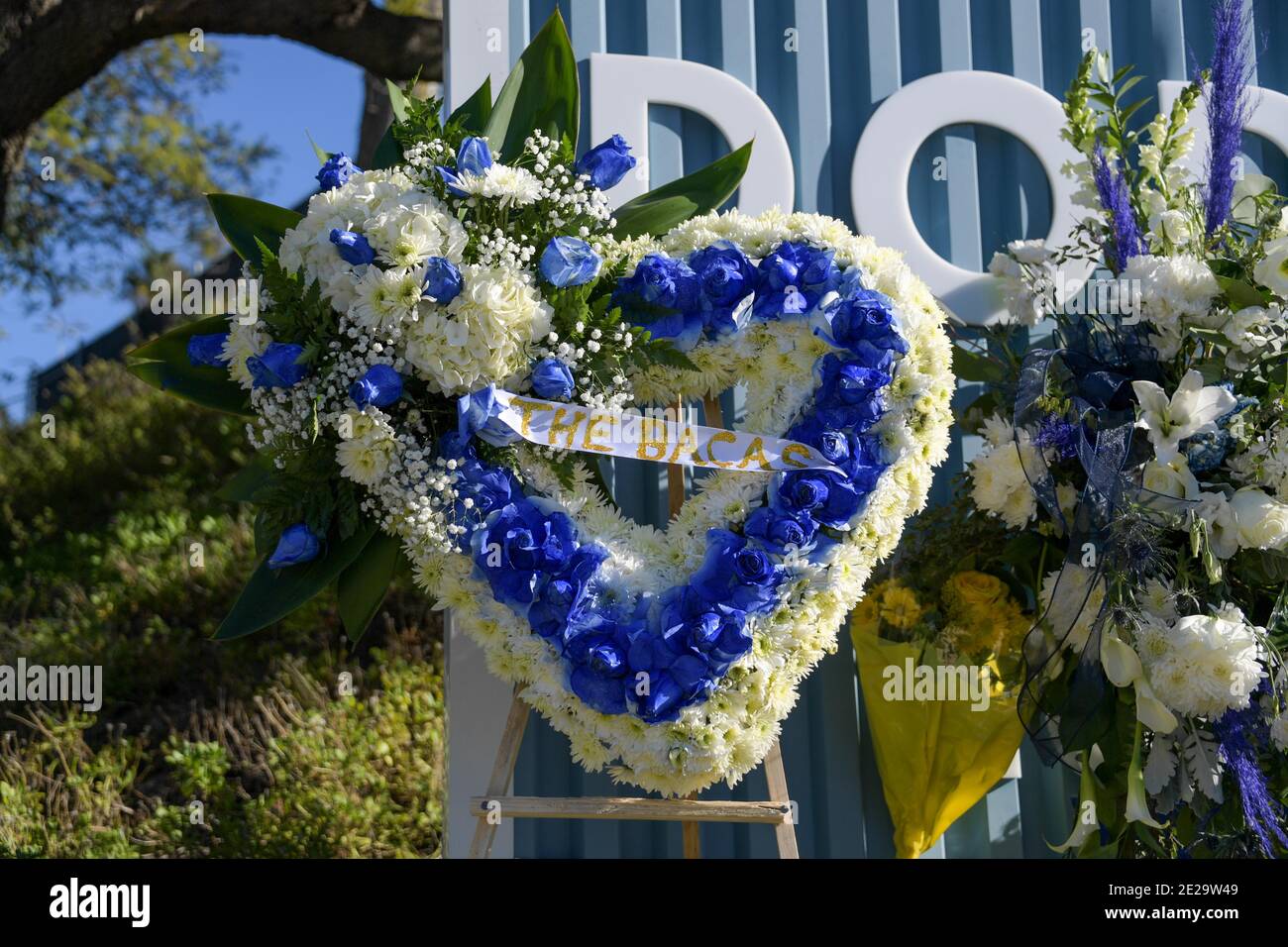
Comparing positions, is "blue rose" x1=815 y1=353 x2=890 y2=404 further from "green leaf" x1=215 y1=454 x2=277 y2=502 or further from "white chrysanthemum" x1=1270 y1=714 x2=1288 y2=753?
"green leaf" x1=215 y1=454 x2=277 y2=502

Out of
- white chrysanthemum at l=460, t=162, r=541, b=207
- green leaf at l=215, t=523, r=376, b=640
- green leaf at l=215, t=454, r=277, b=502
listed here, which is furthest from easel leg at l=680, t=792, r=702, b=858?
white chrysanthemum at l=460, t=162, r=541, b=207

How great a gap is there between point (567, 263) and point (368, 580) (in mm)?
798

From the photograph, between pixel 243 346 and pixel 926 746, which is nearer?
pixel 243 346

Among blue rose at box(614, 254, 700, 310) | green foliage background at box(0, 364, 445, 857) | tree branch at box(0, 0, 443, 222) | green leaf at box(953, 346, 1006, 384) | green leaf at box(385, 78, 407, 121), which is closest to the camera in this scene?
blue rose at box(614, 254, 700, 310)

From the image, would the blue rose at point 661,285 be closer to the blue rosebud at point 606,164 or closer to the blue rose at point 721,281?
the blue rose at point 721,281

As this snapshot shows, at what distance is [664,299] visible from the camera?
8.32 ft

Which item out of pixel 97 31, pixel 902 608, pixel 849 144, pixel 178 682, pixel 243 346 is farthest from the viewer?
pixel 178 682

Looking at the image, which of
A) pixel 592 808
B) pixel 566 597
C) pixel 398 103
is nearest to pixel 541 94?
pixel 398 103

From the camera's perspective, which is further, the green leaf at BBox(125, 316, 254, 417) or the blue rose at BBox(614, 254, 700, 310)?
the green leaf at BBox(125, 316, 254, 417)

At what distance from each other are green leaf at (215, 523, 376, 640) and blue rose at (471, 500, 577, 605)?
277 mm

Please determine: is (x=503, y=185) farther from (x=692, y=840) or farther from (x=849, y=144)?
(x=692, y=840)

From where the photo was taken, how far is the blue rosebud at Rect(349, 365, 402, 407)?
2.32m

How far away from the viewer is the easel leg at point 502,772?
8.22ft
